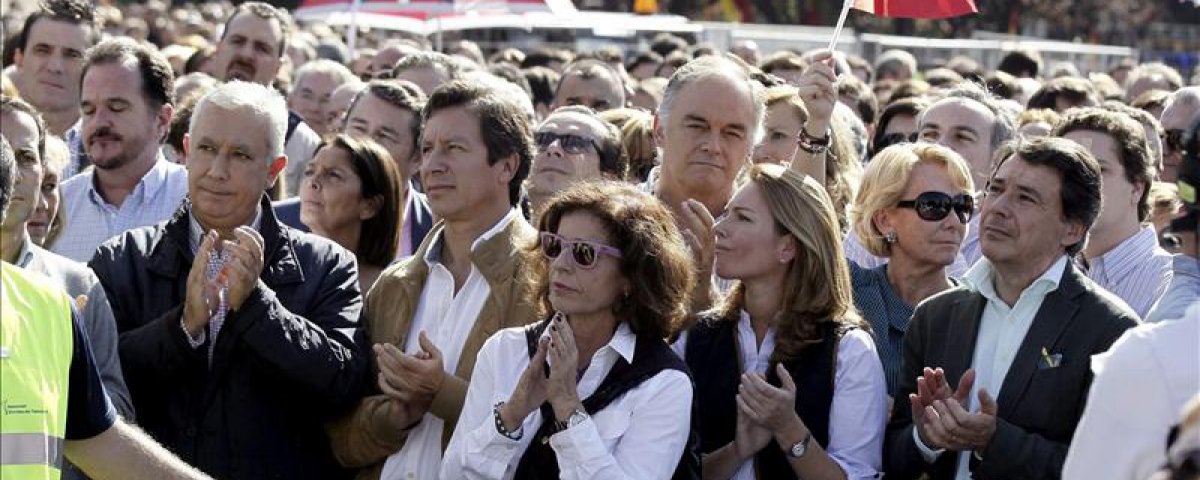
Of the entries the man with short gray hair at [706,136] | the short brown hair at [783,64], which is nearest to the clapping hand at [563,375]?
the man with short gray hair at [706,136]

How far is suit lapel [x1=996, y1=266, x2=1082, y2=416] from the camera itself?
185 inches

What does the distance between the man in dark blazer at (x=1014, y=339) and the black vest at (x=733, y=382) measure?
9.4 inches

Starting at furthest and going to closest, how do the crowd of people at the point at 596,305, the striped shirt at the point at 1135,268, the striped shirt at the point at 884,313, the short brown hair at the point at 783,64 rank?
1. the short brown hair at the point at 783,64
2. the striped shirt at the point at 1135,268
3. the striped shirt at the point at 884,313
4. the crowd of people at the point at 596,305

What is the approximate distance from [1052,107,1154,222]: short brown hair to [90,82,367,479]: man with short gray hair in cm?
267

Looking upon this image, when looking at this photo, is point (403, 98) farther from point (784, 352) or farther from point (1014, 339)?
point (1014, 339)

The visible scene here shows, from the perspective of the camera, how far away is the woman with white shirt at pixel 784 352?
4.74m

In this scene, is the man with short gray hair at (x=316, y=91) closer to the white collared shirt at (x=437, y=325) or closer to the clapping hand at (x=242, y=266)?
the white collared shirt at (x=437, y=325)

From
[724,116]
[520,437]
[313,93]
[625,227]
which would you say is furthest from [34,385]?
[313,93]

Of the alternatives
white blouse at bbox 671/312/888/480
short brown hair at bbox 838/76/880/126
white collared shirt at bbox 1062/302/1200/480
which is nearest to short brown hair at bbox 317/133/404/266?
white blouse at bbox 671/312/888/480

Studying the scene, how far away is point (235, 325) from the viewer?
498 centimetres

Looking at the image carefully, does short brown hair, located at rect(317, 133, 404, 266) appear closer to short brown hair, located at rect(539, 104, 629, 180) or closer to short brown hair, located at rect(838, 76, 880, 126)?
short brown hair, located at rect(539, 104, 629, 180)

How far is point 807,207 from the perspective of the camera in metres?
5.07

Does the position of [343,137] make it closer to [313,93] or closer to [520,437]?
[520,437]

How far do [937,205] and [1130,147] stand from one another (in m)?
0.90
